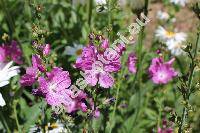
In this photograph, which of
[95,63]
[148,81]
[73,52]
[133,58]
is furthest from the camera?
[148,81]

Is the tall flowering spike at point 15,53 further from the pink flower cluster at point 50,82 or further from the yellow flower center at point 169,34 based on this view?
the yellow flower center at point 169,34

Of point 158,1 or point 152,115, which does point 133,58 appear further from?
point 158,1

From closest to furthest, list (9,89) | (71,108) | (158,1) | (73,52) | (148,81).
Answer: (71,108) → (9,89) → (73,52) → (148,81) → (158,1)

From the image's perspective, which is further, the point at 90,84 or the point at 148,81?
the point at 148,81

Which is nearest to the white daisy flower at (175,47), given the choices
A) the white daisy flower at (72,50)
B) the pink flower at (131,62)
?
the white daisy flower at (72,50)

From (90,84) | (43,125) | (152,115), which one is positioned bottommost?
(152,115)

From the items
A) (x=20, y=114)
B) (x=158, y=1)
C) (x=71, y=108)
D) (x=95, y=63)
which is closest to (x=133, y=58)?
(x=71, y=108)

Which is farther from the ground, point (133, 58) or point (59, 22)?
point (59, 22)
